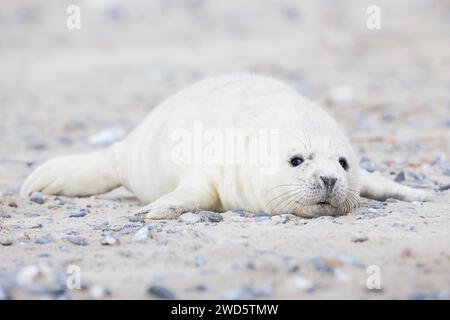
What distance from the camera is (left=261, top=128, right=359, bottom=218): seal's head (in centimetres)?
449

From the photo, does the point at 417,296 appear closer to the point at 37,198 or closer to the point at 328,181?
the point at 328,181

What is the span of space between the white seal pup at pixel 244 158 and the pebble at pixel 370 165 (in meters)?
0.89

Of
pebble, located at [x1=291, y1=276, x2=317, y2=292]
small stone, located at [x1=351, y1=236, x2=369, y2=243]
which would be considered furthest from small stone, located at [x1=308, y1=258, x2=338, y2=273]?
small stone, located at [x1=351, y1=236, x2=369, y2=243]

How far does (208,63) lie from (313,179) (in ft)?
24.7

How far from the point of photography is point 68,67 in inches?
465

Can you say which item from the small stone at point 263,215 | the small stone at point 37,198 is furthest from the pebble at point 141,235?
the small stone at point 37,198

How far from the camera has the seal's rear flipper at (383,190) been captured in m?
5.16

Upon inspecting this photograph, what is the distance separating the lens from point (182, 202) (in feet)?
15.4

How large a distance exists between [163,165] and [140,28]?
883 cm

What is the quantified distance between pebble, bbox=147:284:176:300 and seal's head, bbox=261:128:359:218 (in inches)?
56.5

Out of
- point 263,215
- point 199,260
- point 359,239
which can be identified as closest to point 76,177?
point 263,215
